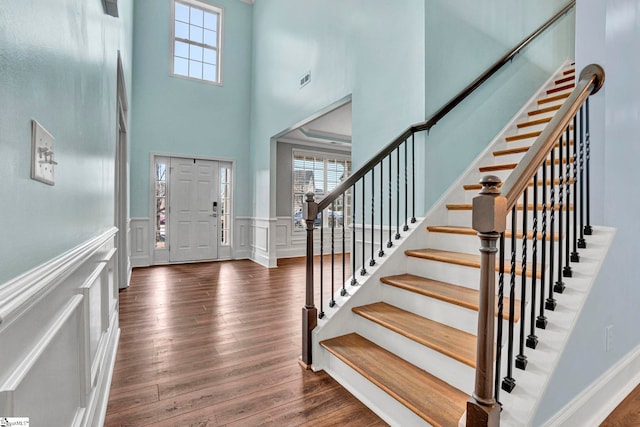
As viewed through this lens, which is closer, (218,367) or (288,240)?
(218,367)

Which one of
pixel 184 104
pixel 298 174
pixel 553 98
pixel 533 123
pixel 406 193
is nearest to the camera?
pixel 406 193

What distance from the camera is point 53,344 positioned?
2.97 feet

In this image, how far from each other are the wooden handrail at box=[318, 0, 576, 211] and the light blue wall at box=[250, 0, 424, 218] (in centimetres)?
16

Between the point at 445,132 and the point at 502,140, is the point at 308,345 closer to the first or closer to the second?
the point at 445,132

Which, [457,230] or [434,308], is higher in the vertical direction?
[457,230]

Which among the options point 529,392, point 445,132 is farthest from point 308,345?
point 445,132

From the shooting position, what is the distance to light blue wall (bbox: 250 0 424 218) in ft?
9.29

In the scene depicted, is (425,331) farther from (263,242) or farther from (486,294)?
(263,242)

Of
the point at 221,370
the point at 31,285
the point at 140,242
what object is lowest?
the point at 221,370

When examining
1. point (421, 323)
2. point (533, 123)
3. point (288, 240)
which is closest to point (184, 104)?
point (288, 240)

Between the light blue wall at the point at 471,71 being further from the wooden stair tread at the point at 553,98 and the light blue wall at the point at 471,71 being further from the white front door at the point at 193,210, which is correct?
the white front door at the point at 193,210

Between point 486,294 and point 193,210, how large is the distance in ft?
18.8

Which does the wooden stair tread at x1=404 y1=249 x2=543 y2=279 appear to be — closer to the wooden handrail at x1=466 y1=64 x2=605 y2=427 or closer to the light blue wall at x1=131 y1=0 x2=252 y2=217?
the wooden handrail at x1=466 y1=64 x2=605 y2=427

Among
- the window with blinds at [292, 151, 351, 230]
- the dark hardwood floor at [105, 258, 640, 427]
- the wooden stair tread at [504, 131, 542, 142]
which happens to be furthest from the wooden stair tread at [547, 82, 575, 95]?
the window with blinds at [292, 151, 351, 230]
